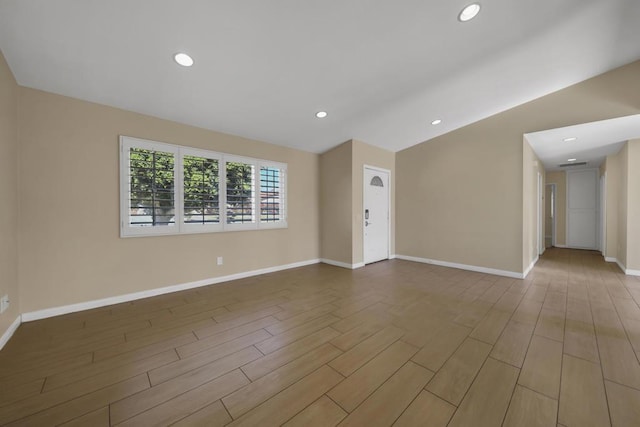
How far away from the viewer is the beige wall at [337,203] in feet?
15.3

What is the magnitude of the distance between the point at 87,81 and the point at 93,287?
2.29 meters

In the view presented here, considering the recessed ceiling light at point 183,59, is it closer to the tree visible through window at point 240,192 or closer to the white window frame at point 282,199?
the tree visible through window at point 240,192

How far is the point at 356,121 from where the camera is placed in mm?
3902

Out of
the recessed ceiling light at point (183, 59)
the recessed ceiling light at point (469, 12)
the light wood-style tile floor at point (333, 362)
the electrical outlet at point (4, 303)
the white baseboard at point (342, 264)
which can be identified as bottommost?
the light wood-style tile floor at point (333, 362)

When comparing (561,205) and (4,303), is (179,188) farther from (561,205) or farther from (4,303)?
(561,205)

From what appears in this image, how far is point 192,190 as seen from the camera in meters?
3.52

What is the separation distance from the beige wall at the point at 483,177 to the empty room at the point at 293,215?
4cm

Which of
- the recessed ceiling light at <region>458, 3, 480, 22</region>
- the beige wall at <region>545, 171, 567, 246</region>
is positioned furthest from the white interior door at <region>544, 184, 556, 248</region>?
the recessed ceiling light at <region>458, 3, 480, 22</region>

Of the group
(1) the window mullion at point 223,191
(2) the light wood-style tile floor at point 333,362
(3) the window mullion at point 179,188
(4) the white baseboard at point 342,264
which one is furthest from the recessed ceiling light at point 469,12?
(4) the white baseboard at point 342,264

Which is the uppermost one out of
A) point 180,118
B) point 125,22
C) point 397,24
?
point 397,24

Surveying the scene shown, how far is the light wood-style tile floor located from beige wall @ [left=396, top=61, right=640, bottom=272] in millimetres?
1324

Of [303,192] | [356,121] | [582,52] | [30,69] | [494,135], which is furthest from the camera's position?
[303,192]

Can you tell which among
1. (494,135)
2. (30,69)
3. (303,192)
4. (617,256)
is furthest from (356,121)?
(617,256)

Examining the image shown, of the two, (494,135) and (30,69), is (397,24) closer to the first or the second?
(494,135)
